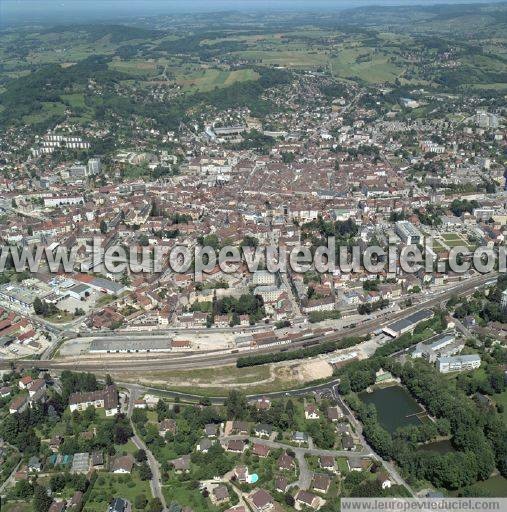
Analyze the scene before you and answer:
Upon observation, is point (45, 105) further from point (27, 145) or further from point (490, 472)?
point (490, 472)

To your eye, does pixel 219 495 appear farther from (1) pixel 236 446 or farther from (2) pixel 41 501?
(2) pixel 41 501

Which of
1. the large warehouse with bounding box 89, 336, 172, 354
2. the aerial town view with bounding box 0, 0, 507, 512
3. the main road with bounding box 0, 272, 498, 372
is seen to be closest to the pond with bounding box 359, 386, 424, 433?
the aerial town view with bounding box 0, 0, 507, 512

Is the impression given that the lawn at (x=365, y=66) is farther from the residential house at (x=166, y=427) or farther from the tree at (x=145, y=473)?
the tree at (x=145, y=473)

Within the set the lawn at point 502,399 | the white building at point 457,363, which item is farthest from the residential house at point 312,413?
the lawn at point 502,399

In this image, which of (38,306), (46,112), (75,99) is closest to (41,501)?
(38,306)

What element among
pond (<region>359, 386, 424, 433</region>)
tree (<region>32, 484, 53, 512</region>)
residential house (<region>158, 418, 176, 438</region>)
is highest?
tree (<region>32, 484, 53, 512</region>)

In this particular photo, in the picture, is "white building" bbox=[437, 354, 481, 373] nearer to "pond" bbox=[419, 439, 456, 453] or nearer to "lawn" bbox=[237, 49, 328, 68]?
"pond" bbox=[419, 439, 456, 453]
